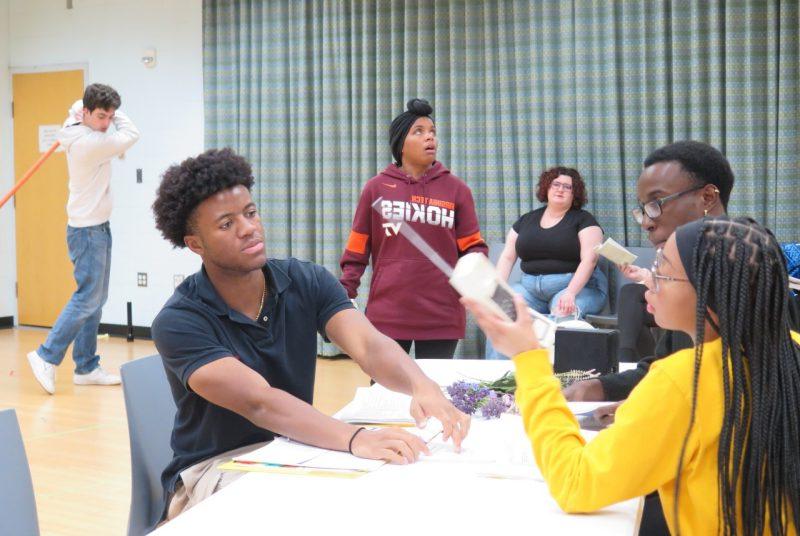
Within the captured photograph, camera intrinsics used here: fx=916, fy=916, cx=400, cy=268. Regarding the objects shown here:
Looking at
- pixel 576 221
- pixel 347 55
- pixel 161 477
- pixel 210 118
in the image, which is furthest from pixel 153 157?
pixel 161 477

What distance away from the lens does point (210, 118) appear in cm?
690

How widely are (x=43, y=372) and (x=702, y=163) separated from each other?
13.9 feet

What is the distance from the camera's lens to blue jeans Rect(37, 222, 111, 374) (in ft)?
17.7

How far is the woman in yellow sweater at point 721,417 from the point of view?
1278 mm

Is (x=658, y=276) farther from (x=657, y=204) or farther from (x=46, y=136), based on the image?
(x=46, y=136)

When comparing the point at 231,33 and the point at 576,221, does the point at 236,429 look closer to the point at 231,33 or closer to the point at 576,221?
the point at 576,221

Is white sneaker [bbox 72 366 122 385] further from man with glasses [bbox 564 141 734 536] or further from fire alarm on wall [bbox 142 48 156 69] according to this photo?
man with glasses [bbox 564 141 734 536]

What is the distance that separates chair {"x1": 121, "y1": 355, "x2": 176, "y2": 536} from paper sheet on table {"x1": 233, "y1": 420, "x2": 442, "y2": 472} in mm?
464

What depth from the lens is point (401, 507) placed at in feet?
4.69

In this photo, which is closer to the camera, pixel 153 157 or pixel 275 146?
pixel 275 146

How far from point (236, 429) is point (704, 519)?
107 cm

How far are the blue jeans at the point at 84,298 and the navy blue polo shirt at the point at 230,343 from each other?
353 centimetres

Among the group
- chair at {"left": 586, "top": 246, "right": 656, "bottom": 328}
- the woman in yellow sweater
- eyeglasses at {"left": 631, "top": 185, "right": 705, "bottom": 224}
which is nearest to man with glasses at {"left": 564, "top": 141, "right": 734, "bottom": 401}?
eyeglasses at {"left": 631, "top": 185, "right": 705, "bottom": 224}

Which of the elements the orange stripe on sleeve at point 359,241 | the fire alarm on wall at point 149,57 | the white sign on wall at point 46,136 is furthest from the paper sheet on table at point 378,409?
the white sign on wall at point 46,136
